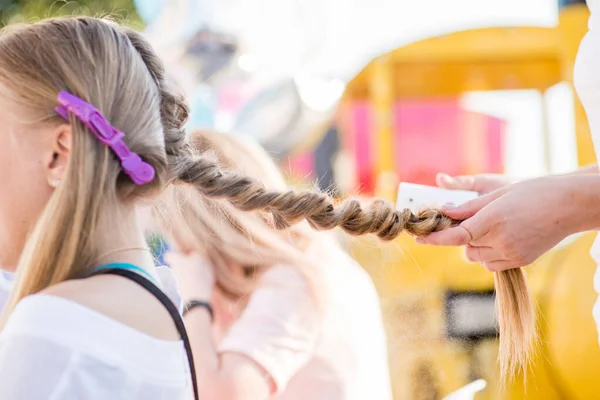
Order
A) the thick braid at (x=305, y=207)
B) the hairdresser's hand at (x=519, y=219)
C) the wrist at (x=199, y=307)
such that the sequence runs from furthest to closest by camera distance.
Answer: the wrist at (x=199, y=307), the hairdresser's hand at (x=519, y=219), the thick braid at (x=305, y=207)

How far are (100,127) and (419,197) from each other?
46 cm

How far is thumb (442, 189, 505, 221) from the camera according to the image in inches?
42.4

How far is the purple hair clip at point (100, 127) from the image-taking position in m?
0.83

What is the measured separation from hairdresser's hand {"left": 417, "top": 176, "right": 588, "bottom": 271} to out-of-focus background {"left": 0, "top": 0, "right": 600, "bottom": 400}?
36.6 inches

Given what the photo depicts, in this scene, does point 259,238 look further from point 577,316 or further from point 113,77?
point 577,316

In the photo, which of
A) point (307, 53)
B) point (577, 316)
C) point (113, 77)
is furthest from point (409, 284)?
point (307, 53)

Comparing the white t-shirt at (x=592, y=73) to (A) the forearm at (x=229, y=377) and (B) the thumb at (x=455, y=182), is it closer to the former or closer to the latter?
(B) the thumb at (x=455, y=182)

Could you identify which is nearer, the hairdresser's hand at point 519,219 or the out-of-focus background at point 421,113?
the hairdresser's hand at point 519,219

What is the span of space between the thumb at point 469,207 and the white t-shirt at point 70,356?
483 mm

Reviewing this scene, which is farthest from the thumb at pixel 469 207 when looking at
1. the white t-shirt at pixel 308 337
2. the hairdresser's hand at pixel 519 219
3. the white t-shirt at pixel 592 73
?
the white t-shirt at pixel 308 337

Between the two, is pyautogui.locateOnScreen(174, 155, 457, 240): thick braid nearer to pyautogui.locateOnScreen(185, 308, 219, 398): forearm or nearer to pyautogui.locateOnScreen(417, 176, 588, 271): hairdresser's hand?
pyautogui.locateOnScreen(417, 176, 588, 271): hairdresser's hand

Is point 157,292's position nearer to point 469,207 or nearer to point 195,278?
point 469,207

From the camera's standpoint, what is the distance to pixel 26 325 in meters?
0.73

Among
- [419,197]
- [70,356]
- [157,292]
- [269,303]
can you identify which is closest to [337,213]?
[419,197]
